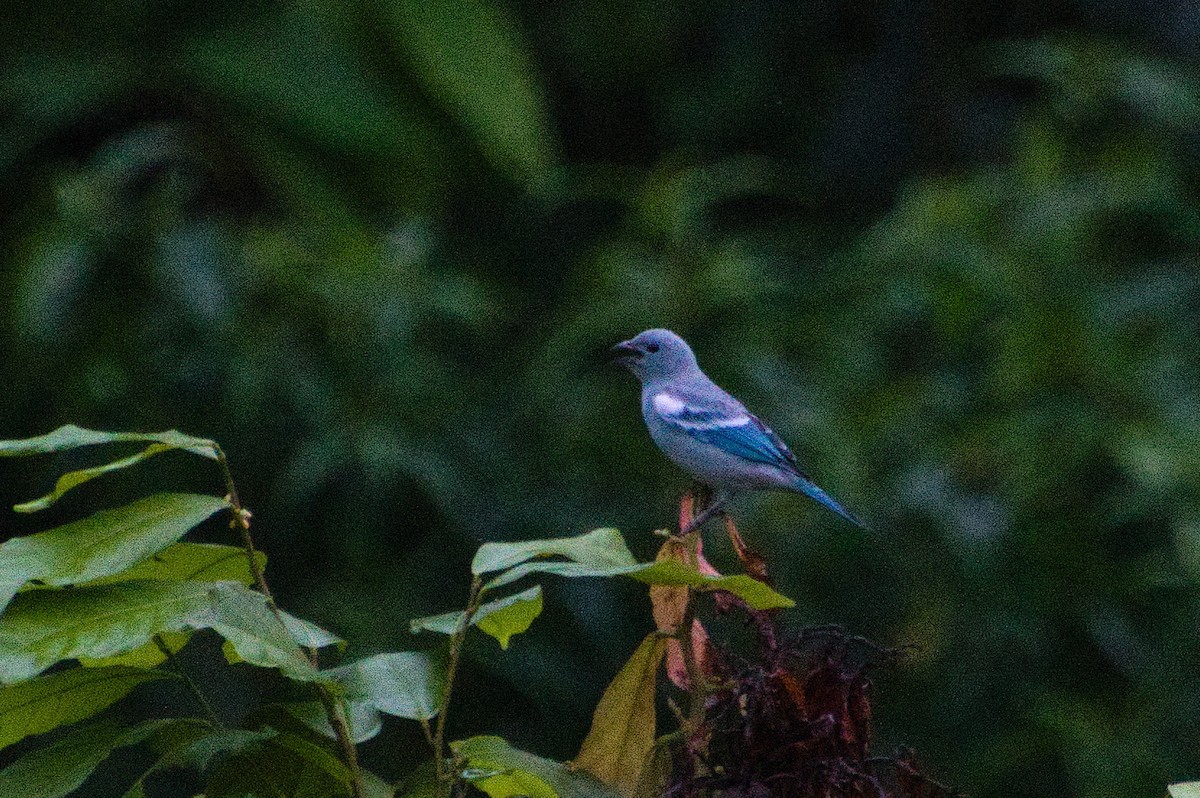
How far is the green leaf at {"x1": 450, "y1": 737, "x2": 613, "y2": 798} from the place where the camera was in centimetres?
117

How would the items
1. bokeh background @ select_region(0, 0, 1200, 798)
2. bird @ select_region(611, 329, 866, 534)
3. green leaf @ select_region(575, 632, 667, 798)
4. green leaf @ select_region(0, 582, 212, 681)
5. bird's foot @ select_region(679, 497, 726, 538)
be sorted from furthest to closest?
bokeh background @ select_region(0, 0, 1200, 798) < bird @ select_region(611, 329, 866, 534) < bird's foot @ select_region(679, 497, 726, 538) < green leaf @ select_region(575, 632, 667, 798) < green leaf @ select_region(0, 582, 212, 681)

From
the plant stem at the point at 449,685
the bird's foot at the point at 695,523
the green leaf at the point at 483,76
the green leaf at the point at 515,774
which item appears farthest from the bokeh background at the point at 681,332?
the plant stem at the point at 449,685

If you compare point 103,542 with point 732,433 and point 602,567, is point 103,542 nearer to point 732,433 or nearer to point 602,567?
point 602,567

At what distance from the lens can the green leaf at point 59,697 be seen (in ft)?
3.94

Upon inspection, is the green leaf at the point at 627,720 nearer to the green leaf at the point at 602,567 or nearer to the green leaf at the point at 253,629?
the green leaf at the point at 602,567

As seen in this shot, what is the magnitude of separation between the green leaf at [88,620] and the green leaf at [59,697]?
0.36 ft

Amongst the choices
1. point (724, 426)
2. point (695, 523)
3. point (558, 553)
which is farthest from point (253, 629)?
point (724, 426)

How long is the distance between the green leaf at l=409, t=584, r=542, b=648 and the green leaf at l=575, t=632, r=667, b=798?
6.6 inches

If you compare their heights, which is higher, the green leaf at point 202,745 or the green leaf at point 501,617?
the green leaf at point 501,617

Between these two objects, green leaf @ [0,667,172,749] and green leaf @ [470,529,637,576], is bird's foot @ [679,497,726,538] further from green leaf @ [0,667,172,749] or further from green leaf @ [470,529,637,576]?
green leaf @ [0,667,172,749]

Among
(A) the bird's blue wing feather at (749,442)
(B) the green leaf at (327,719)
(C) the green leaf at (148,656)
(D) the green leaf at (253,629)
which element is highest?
(A) the bird's blue wing feather at (749,442)

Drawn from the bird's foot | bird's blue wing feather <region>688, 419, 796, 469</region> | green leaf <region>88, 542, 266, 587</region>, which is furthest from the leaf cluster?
bird's blue wing feather <region>688, 419, 796, 469</region>

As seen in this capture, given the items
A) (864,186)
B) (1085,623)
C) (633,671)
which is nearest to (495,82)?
(864,186)

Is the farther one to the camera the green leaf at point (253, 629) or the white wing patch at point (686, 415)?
the white wing patch at point (686, 415)
